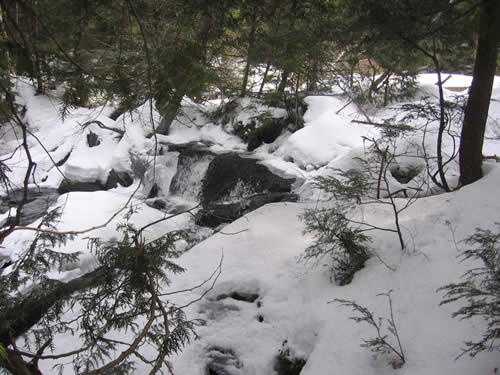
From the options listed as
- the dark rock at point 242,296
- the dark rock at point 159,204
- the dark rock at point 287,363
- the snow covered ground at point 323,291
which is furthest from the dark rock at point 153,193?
the dark rock at point 287,363

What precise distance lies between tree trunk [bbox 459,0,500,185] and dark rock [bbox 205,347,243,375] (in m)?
3.41

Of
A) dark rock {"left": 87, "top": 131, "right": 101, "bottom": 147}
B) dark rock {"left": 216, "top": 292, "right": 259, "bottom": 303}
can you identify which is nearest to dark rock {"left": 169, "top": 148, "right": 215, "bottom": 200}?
dark rock {"left": 87, "top": 131, "right": 101, "bottom": 147}

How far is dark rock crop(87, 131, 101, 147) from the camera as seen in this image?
1058 centimetres

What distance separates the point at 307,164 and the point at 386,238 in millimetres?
4786

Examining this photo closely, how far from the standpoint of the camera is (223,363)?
2773 millimetres

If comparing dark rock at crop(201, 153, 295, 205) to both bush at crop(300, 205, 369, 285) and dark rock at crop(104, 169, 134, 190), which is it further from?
bush at crop(300, 205, 369, 285)

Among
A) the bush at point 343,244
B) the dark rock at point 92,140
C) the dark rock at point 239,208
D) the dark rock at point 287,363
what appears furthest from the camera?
the dark rock at point 92,140

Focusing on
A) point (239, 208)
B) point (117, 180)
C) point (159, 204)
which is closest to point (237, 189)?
point (239, 208)

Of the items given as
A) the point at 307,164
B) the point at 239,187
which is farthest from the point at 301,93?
the point at 239,187

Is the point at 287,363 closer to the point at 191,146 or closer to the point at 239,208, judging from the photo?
the point at 239,208

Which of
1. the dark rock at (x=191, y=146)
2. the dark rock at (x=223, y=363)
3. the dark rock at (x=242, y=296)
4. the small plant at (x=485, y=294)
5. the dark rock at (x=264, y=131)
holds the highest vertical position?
the dark rock at (x=264, y=131)

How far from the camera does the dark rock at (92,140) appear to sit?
10576mm

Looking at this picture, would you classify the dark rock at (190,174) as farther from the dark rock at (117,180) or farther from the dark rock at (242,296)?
the dark rock at (242,296)

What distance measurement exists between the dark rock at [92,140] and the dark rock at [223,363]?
30.8ft
